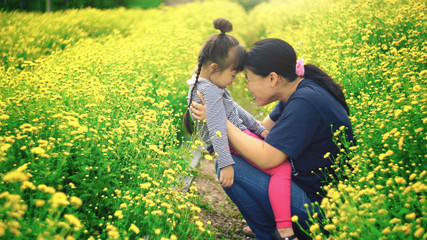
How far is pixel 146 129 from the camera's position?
2.75 metres

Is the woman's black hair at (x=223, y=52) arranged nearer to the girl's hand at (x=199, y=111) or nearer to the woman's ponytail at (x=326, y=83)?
the girl's hand at (x=199, y=111)

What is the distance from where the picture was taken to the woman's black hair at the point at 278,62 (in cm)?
266

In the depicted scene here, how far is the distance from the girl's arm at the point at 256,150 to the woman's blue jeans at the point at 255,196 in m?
0.12

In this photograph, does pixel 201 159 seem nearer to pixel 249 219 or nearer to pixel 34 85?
pixel 249 219

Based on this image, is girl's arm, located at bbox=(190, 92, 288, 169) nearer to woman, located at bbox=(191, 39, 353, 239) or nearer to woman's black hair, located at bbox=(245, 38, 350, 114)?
woman, located at bbox=(191, 39, 353, 239)

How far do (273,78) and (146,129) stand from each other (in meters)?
1.19

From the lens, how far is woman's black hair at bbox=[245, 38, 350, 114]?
2664 mm

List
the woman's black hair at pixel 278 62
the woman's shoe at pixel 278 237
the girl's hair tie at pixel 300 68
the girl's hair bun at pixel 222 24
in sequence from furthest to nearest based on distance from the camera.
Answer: the girl's hair bun at pixel 222 24 → the girl's hair tie at pixel 300 68 → the woman's black hair at pixel 278 62 → the woman's shoe at pixel 278 237

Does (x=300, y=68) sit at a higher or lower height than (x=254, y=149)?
higher

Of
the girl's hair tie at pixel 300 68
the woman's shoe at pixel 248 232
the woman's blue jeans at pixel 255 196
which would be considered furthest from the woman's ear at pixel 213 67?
the woman's shoe at pixel 248 232

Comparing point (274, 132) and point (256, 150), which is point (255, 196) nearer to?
point (256, 150)

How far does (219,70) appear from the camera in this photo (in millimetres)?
2939

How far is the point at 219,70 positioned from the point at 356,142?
1.36 meters

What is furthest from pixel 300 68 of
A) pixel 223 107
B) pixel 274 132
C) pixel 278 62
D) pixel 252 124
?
pixel 252 124
